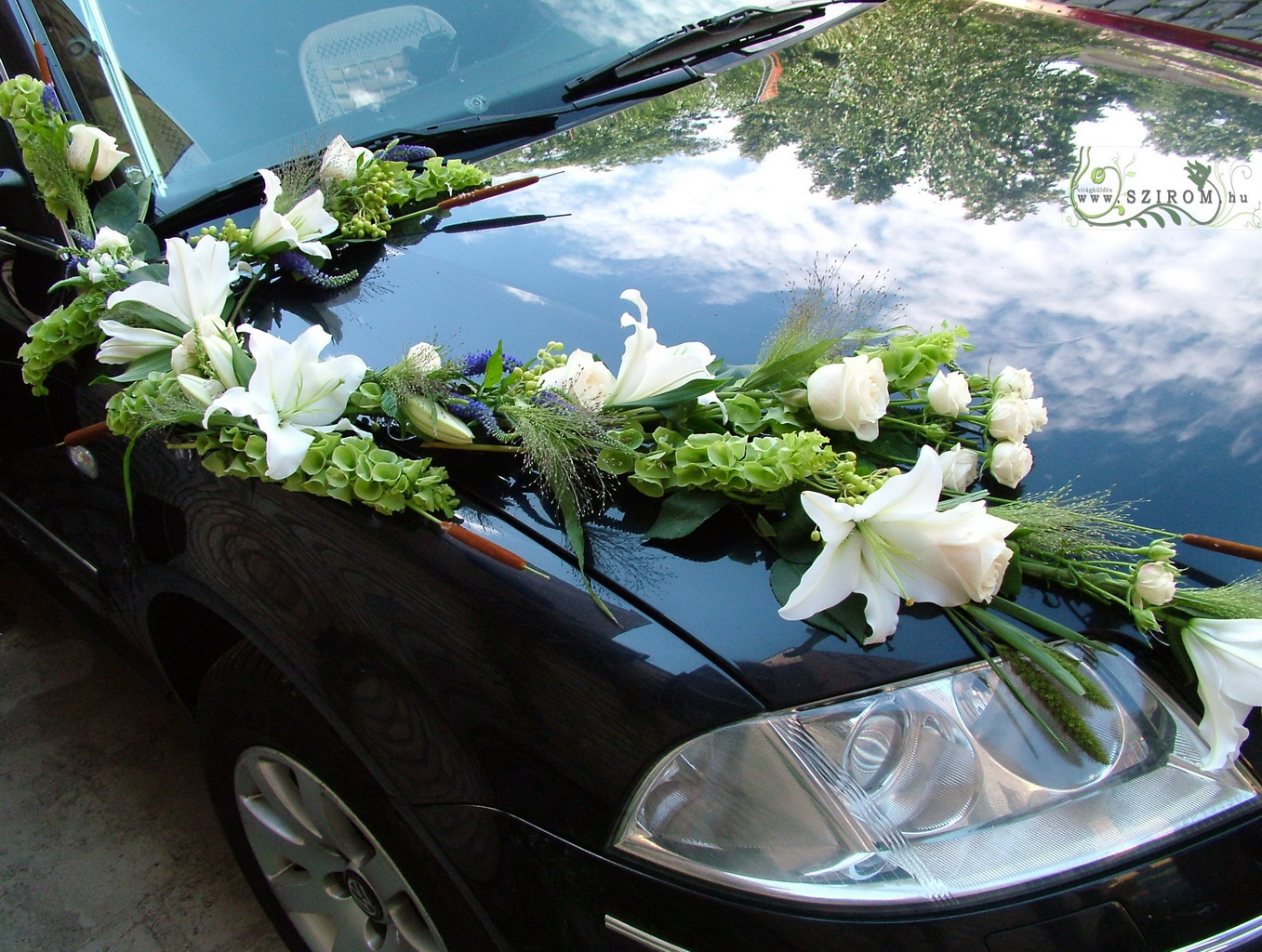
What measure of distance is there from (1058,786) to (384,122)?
184 cm

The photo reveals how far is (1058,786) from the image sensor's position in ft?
3.66

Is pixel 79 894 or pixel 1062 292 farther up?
pixel 1062 292

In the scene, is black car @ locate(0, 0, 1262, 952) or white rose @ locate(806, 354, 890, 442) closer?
black car @ locate(0, 0, 1262, 952)

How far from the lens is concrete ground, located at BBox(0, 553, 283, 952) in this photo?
2125mm

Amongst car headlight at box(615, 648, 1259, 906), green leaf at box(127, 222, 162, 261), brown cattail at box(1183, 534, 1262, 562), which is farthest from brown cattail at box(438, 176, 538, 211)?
brown cattail at box(1183, 534, 1262, 562)

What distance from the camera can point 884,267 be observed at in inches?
65.2

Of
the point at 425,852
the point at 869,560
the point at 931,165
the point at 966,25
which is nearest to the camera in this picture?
the point at 869,560

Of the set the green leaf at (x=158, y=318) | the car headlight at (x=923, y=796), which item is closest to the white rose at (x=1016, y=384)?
the car headlight at (x=923, y=796)

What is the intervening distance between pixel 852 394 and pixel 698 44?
155 centimetres

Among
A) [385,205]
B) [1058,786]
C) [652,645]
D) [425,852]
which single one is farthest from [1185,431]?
[385,205]

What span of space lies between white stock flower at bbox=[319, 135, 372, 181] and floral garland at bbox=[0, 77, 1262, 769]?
37 centimetres

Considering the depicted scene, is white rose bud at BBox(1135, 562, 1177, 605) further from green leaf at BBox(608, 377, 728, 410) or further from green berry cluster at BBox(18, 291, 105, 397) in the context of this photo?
green berry cluster at BBox(18, 291, 105, 397)

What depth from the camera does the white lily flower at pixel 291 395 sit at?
1.25 meters

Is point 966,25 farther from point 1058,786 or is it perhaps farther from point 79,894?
point 79,894
